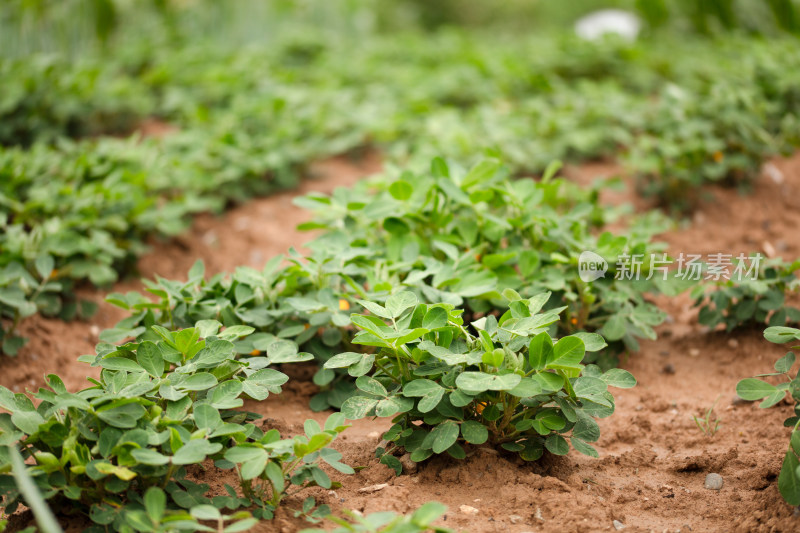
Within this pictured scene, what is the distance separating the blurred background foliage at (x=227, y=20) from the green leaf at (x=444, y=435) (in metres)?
4.65

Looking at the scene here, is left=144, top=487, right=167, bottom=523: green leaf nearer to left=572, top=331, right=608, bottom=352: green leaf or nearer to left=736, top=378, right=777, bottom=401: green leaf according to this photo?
left=572, top=331, right=608, bottom=352: green leaf

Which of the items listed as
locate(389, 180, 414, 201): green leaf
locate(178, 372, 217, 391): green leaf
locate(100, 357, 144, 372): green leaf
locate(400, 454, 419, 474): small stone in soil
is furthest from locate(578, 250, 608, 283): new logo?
locate(100, 357, 144, 372): green leaf

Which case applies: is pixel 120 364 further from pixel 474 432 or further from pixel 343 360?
pixel 474 432

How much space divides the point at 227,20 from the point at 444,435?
19.5ft

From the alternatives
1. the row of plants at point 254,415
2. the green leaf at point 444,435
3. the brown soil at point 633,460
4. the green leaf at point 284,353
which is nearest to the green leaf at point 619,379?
the row of plants at point 254,415

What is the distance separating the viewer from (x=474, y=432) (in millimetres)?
1599

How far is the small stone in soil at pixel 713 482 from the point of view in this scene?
171cm

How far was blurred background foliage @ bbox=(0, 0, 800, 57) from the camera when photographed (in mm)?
4945

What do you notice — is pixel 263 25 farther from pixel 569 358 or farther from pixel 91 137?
pixel 569 358

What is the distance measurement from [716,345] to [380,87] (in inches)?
135

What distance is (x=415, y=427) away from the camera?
1.73 m

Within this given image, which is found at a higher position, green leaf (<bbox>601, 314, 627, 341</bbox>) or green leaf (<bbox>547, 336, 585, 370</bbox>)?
green leaf (<bbox>547, 336, 585, 370</bbox>)

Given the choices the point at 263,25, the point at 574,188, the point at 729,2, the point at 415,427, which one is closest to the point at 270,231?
the point at 574,188

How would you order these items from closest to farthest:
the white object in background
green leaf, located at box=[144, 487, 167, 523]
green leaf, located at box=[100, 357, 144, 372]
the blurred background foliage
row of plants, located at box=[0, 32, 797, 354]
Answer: green leaf, located at box=[144, 487, 167, 523] → green leaf, located at box=[100, 357, 144, 372] → row of plants, located at box=[0, 32, 797, 354] → the blurred background foliage → the white object in background
